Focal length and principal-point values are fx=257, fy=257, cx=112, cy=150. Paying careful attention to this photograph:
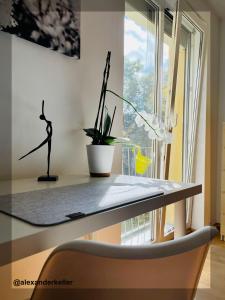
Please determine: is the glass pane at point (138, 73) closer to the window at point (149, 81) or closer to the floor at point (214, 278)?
the window at point (149, 81)

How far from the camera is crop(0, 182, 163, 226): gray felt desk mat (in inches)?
25.4

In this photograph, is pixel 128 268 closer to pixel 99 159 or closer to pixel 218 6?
pixel 99 159

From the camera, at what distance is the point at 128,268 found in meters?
0.49

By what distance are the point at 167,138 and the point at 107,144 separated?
1.22 ft

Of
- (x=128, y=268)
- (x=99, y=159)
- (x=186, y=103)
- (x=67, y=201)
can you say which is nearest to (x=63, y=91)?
(x=99, y=159)

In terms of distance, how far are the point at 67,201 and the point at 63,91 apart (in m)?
0.78

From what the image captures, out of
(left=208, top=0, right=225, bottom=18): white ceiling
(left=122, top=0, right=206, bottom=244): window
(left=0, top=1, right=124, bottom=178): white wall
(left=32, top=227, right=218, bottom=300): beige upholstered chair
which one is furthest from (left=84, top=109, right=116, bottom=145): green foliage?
(left=208, top=0, right=225, bottom=18): white ceiling

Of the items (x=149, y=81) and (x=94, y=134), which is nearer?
(x=94, y=134)

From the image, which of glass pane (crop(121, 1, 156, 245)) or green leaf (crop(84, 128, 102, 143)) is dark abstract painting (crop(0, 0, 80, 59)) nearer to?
green leaf (crop(84, 128, 102, 143))

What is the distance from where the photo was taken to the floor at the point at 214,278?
180 centimetres

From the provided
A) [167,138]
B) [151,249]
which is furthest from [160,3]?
[151,249]

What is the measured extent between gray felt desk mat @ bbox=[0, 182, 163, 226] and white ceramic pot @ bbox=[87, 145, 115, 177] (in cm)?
26

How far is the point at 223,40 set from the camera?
324 centimetres

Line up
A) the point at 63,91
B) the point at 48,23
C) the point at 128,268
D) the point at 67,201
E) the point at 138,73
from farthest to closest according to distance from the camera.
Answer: the point at 138,73
the point at 63,91
the point at 48,23
the point at 67,201
the point at 128,268
